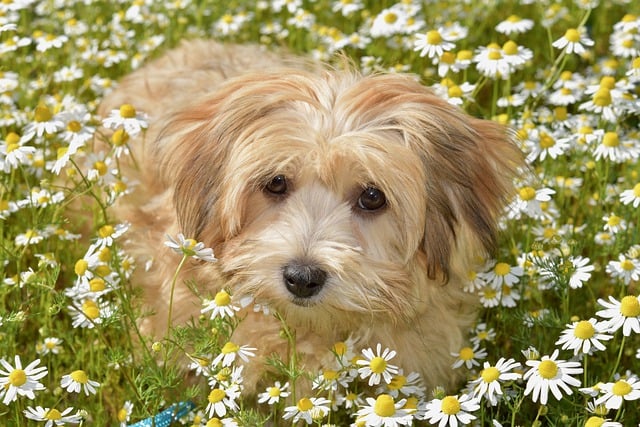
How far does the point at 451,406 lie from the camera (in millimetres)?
2848

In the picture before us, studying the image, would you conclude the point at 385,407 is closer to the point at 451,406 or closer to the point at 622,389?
the point at 451,406

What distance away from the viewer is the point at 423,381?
12.0 ft

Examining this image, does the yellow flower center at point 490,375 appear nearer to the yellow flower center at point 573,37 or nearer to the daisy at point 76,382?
the daisy at point 76,382

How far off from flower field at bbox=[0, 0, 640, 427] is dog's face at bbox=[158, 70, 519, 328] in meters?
0.14

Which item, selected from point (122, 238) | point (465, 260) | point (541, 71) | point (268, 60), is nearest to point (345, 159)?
point (465, 260)

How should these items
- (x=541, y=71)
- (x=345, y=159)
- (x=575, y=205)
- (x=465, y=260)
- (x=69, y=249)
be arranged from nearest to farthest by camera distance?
(x=345, y=159) → (x=465, y=260) → (x=69, y=249) → (x=575, y=205) → (x=541, y=71)

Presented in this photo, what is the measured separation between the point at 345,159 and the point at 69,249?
1611mm

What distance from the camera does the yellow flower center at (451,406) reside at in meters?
2.85

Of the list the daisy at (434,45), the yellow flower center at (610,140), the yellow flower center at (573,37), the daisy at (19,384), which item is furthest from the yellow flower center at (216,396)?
the yellow flower center at (573,37)

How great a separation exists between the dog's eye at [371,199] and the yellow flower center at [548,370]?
0.84 m

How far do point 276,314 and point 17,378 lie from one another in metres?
0.78

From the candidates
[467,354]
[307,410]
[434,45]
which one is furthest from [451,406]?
[434,45]

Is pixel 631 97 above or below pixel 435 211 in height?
below

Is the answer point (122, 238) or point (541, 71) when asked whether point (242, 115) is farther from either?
point (541, 71)
